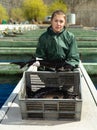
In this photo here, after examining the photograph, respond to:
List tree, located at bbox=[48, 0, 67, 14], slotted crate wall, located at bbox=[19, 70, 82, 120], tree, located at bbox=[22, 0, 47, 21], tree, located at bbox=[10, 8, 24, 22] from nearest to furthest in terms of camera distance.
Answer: slotted crate wall, located at bbox=[19, 70, 82, 120], tree, located at bbox=[10, 8, 24, 22], tree, located at bbox=[22, 0, 47, 21], tree, located at bbox=[48, 0, 67, 14]

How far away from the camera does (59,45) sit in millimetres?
4199

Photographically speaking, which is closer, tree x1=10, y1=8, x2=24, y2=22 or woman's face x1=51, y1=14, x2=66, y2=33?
woman's face x1=51, y1=14, x2=66, y2=33

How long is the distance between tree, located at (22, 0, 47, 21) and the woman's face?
6050 centimetres

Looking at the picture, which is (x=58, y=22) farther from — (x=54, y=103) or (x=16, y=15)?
(x=16, y=15)

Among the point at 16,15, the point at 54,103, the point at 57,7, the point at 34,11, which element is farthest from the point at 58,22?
the point at 57,7

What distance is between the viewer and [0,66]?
8836 millimetres

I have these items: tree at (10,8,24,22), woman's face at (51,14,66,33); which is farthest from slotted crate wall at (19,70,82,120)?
tree at (10,8,24,22)

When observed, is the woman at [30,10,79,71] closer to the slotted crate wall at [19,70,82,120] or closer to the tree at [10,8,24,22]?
the slotted crate wall at [19,70,82,120]

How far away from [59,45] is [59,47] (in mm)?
23

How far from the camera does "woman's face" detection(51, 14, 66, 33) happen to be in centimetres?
411

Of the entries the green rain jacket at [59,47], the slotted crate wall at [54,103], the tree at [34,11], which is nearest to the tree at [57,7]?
the tree at [34,11]

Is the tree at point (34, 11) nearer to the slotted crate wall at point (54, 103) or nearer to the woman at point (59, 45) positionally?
the woman at point (59, 45)

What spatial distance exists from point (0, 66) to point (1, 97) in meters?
1.89

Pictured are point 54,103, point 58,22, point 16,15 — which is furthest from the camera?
point 16,15
